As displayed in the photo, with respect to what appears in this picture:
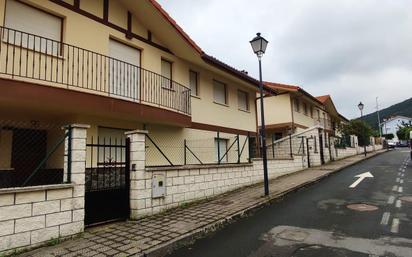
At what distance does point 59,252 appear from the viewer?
18.1ft

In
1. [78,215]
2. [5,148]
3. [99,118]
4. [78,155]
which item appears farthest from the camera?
[99,118]

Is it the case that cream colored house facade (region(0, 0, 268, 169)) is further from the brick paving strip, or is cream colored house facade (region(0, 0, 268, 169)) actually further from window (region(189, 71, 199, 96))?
the brick paving strip

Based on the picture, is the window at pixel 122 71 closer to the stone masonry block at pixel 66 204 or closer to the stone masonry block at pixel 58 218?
the stone masonry block at pixel 66 204

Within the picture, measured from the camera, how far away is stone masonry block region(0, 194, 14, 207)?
538cm

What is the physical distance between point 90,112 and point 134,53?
3662 millimetres

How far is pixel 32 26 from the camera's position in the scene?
912 cm

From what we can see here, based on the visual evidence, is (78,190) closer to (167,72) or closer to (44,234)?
(44,234)

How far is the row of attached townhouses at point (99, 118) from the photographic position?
6.51 m

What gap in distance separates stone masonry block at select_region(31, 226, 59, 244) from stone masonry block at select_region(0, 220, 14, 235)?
38cm

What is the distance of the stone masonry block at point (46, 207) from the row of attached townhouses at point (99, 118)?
0.06 ft

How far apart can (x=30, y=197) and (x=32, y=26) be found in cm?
567

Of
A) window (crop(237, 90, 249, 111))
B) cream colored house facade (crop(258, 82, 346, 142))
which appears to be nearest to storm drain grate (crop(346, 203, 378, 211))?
window (crop(237, 90, 249, 111))

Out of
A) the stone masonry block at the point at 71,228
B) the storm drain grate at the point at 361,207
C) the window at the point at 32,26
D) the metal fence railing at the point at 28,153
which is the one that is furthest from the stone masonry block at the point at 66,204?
the storm drain grate at the point at 361,207

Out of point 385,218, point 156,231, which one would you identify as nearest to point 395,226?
point 385,218
